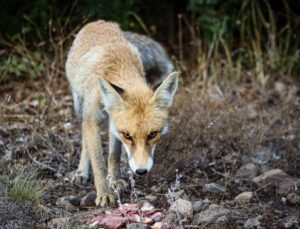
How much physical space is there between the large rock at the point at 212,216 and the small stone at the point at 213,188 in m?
0.85

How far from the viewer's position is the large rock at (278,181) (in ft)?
20.1

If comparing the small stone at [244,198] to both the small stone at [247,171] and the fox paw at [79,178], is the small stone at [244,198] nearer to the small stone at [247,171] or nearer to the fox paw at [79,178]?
the small stone at [247,171]

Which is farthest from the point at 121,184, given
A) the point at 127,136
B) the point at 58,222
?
the point at 58,222

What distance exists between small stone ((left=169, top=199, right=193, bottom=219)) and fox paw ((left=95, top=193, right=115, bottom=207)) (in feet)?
2.53

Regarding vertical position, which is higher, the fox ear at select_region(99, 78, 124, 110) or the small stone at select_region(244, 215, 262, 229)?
the fox ear at select_region(99, 78, 124, 110)

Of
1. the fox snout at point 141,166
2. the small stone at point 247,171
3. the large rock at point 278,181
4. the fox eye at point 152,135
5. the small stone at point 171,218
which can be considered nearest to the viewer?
the small stone at point 171,218

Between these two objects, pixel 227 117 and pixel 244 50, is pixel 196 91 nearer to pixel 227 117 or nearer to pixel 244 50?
pixel 227 117

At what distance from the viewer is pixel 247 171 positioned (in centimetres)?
678

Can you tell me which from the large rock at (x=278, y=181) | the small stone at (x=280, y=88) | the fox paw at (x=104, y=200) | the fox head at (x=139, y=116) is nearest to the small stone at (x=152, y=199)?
the fox paw at (x=104, y=200)

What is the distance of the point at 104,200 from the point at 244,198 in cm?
138

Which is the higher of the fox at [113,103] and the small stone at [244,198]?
the fox at [113,103]

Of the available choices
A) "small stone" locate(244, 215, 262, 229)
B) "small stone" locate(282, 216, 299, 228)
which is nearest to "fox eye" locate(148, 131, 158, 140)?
"small stone" locate(244, 215, 262, 229)

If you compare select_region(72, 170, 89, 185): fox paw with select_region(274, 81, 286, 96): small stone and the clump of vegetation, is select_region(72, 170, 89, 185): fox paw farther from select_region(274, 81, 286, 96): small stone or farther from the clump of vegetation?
select_region(274, 81, 286, 96): small stone

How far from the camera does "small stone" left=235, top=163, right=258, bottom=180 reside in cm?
670
